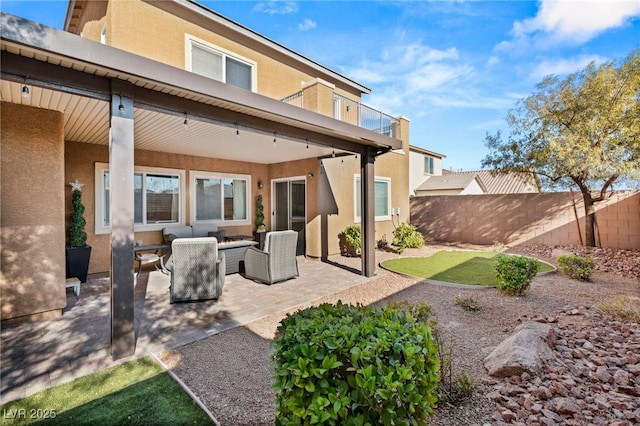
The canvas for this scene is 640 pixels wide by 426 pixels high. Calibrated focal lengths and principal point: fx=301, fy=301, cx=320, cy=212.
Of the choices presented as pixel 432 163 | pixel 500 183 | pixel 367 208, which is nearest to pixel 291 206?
pixel 367 208

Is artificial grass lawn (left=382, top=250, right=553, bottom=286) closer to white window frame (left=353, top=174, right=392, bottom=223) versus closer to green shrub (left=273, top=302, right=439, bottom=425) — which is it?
white window frame (left=353, top=174, right=392, bottom=223)

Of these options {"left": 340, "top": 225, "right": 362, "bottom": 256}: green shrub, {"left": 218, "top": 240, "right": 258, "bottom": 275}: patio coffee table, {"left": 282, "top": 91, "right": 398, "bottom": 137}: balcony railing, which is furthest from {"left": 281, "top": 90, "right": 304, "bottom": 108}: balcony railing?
{"left": 218, "top": 240, "right": 258, "bottom": 275}: patio coffee table

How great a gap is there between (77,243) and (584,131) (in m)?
14.2

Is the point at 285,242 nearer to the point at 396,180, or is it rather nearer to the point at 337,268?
the point at 337,268

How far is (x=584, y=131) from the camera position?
9258mm

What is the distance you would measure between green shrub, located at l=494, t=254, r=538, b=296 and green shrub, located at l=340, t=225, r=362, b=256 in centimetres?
441

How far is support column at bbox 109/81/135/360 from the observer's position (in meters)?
3.48

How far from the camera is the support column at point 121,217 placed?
3.48m

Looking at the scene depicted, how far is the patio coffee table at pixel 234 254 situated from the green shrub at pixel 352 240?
3488 mm

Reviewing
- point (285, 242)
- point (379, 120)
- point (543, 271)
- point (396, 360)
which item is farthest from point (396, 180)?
point (396, 360)

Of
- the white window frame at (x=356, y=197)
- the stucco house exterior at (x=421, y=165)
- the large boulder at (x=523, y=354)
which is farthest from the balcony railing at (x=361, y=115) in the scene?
the stucco house exterior at (x=421, y=165)

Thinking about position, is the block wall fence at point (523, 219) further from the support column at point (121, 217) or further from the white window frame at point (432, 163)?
the support column at point (121, 217)

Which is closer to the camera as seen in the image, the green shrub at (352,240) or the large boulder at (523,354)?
the large boulder at (523,354)

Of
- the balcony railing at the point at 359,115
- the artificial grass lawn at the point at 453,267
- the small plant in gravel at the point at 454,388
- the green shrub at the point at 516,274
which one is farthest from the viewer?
the balcony railing at the point at 359,115
